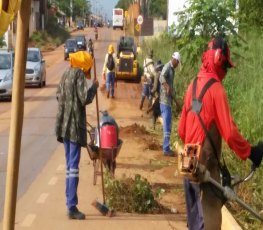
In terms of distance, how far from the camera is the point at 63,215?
10.0m

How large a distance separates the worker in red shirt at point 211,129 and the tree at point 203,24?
11139 mm

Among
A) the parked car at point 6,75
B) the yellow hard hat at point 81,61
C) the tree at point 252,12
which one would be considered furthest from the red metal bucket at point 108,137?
the parked car at point 6,75

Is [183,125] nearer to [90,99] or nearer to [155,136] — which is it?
[90,99]

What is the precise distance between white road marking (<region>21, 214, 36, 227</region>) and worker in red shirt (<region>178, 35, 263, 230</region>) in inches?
114

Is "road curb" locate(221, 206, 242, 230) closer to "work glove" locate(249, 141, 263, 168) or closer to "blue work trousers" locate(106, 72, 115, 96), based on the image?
"work glove" locate(249, 141, 263, 168)

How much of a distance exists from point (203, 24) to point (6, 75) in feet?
39.7

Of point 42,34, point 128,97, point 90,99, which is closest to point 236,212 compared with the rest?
point 90,99

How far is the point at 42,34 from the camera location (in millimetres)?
80500

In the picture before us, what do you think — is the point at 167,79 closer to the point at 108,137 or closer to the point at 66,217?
the point at 108,137

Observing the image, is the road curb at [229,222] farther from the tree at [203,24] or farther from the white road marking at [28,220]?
the tree at [203,24]

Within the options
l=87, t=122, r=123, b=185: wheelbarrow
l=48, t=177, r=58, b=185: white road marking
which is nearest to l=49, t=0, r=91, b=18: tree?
l=48, t=177, r=58, b=185: white road marking

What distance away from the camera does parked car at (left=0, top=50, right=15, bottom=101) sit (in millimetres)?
28469

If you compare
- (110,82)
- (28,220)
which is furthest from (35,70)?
(28,220)

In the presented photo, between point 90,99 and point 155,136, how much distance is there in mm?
9118
